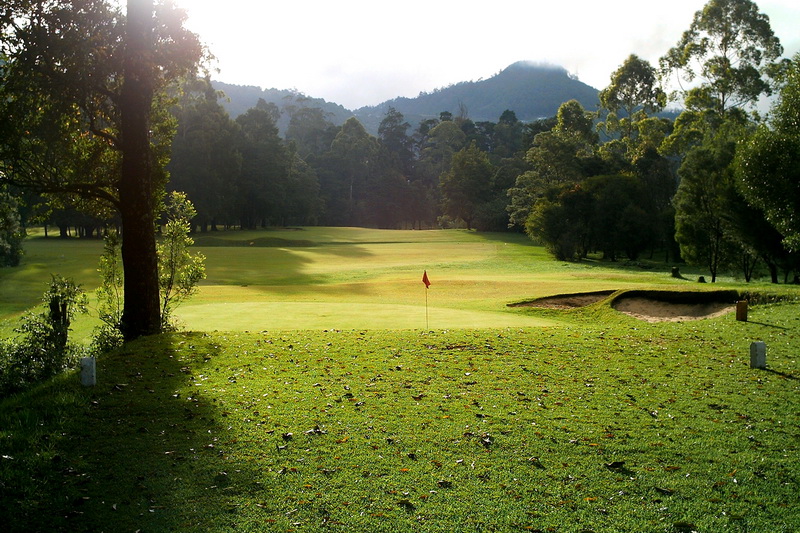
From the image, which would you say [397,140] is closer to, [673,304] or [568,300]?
[568,300]

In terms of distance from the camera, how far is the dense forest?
33906mm

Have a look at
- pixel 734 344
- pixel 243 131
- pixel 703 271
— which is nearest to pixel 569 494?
pixel 734 344

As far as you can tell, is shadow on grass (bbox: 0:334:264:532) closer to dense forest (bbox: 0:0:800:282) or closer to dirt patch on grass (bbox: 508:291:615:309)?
dense forest (bbox: 0:0:800:282)

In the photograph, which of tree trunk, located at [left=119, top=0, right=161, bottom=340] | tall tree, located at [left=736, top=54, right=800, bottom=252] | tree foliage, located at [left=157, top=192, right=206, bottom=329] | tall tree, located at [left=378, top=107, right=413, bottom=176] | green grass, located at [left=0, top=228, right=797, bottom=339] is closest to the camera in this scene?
tree trunk, located at [left=119, top=0, right=161, bottom=340]

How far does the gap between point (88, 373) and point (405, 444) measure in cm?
541

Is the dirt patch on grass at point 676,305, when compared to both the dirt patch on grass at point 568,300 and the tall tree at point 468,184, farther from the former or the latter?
the tall tree at point 468,184

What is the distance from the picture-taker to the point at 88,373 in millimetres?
9820

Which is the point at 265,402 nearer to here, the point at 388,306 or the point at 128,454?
the point at 128,454

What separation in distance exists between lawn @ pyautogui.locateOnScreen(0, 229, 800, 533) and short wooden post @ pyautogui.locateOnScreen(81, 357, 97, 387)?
242 mm

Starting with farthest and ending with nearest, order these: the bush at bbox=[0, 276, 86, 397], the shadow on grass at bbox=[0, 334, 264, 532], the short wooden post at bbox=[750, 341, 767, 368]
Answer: the short wooden post at bbox=[750, 341, 767, 368] → the bush at bbox=[0, 276, 86, 397] → the shadow on grass at bbox=[0, 334, 264, 532]

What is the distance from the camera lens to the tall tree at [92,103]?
13.4 m

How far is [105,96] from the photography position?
1491cm

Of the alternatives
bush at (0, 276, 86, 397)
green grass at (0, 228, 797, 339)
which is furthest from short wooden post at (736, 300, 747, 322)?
bush at (0, 276, 86, 397)

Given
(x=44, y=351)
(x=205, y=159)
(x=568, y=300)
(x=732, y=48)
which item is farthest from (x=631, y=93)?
(x=44, y=351)
